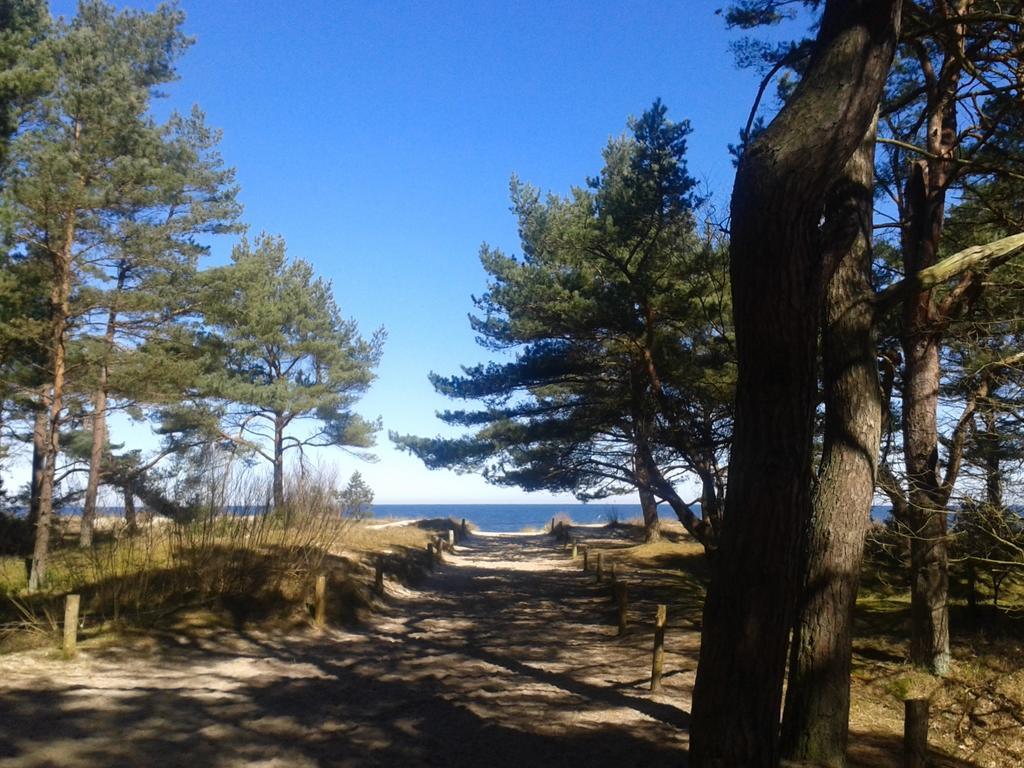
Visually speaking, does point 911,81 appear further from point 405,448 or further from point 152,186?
point 405,448

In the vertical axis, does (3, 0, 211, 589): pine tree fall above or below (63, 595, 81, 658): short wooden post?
above

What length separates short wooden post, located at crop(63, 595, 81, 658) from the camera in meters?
10.2

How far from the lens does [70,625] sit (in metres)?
→ 10.2

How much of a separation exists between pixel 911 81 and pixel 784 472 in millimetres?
9886

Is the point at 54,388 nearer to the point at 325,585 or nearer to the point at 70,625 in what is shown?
the point at 325,585

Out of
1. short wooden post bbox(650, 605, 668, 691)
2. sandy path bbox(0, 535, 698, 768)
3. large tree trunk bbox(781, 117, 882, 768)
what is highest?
large tree trunk bbox(781, 117, 882, 768)

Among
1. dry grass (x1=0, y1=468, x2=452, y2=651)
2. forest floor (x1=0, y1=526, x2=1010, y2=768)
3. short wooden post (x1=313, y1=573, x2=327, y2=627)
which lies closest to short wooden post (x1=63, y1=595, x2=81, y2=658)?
forest floor (x1=0, y1=526, x2=1010, y2=768)

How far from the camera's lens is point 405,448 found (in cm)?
3244

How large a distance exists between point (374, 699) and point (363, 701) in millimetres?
167

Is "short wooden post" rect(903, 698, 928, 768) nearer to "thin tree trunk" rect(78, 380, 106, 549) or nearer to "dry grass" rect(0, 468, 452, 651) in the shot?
"dry grass" rect(0, 468, 452, 651)

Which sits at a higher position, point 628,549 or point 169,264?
point 169,264

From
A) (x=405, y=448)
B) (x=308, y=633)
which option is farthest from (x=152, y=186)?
(x=405, y=448)

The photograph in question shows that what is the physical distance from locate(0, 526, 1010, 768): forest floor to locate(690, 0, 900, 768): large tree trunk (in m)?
3.40

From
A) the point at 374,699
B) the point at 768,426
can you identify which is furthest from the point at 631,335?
the point at 768,426
